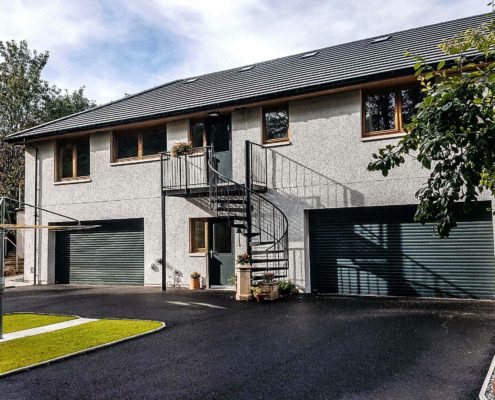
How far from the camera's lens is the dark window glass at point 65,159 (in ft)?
54.2

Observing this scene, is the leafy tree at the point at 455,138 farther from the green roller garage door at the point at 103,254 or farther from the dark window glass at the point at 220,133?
the green roller garage door at the point at 103,254

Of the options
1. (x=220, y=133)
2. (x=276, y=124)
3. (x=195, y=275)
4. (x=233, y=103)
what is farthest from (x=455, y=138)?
(x=220, y=133)

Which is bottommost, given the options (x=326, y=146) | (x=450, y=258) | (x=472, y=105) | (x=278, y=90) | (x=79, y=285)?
(x=79, y=285)

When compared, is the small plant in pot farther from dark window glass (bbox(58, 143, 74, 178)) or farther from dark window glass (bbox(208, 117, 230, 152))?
dark window glass (bbox(58, 143, 74, 178))

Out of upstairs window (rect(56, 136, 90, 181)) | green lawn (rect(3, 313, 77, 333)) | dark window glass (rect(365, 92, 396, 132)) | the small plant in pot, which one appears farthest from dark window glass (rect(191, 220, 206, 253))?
dark window glass (rect(365, 92, 396, 132))

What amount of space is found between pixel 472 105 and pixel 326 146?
28.6ft

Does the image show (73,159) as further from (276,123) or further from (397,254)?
(397,254)

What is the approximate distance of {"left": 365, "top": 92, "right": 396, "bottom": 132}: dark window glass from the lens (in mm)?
11445

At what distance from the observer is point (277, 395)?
4527 millimetres

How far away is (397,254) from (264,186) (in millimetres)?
3835

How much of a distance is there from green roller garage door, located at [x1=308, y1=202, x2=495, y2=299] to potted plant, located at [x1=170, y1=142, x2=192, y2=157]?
155 inches

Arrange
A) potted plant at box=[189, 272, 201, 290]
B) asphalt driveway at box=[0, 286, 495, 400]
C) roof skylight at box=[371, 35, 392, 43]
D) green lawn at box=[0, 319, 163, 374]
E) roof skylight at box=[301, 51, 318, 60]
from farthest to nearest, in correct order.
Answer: roof skylight at box=[301, 51, 318, 60] < roof skylight at box=[371, 35, 392, 43] < potted plant at box=[189, 272, 201, 290] < green lawn at box=[0, 319, 163, 374] < asphalt driveway at box=[0, 286, 495, 400]

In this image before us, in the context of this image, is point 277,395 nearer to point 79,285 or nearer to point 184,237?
point 184,237

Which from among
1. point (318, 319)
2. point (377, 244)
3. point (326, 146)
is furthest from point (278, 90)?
point (318, 319)
